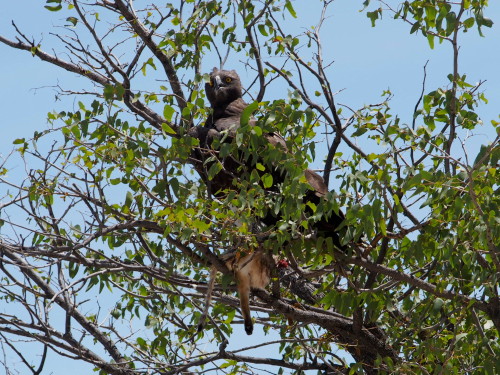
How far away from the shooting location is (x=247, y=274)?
14.5 ft

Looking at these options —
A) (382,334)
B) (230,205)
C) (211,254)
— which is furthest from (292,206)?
(382,334)

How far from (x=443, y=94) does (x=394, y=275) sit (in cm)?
99

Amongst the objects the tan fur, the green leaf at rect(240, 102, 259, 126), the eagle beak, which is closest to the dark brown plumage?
the eagle beak

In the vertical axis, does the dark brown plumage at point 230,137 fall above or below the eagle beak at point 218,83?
below

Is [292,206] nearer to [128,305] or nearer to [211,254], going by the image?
[211,254]

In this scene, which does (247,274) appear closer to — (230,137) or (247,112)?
(230,137)

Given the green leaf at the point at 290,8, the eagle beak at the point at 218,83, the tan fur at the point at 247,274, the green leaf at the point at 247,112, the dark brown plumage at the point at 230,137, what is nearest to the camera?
the green leaf at the point at 247,112

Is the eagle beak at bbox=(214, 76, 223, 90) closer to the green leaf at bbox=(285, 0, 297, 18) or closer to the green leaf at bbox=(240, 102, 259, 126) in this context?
the green leaf at bbox=(285, 0, 297, 18)

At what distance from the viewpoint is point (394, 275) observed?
4.29m

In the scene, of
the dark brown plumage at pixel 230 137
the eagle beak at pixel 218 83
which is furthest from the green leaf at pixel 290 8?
the eagle beak at pixel 218 83

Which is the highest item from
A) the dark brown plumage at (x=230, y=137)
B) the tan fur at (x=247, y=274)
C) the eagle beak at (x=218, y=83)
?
the eagle beak at (x=218, y=83)

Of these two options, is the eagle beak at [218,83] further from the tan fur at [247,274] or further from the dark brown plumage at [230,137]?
the tan fur at [247,274]

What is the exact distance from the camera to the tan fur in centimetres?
426

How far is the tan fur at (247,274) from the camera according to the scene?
4.26 m
